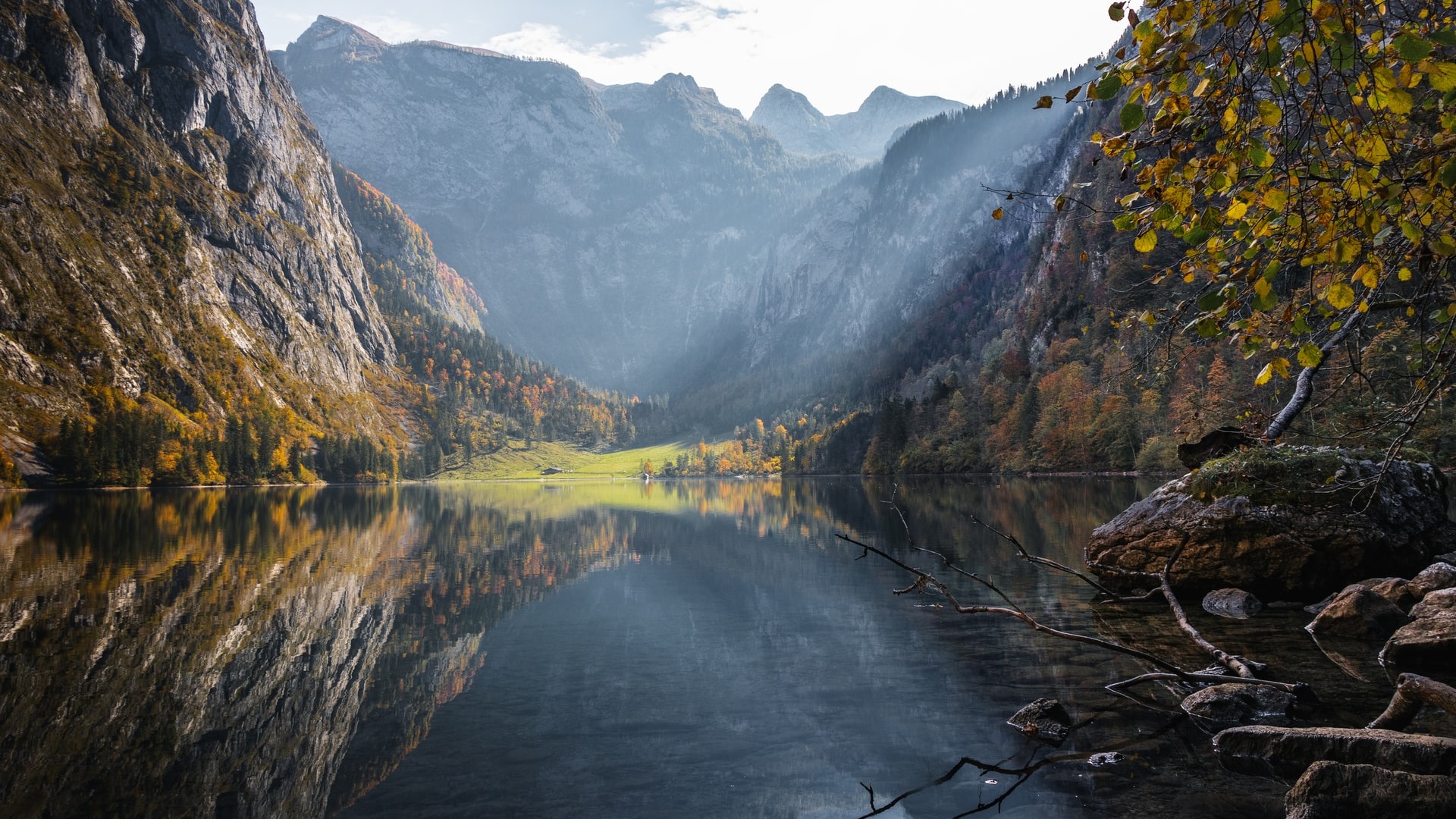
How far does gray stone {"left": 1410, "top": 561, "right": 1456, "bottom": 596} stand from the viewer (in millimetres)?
15492

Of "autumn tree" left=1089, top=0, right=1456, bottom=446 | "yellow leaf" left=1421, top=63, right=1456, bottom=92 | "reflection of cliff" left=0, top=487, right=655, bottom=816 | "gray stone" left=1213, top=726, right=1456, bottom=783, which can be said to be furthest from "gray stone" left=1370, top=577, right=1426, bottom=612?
"reflection of cliff" left=0, top=487, right=655, bottom=816

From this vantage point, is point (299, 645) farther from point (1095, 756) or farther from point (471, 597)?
point (1095, 756)

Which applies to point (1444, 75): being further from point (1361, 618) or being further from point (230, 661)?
point (230, 661)

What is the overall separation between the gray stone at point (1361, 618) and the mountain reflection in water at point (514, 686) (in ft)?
15.6

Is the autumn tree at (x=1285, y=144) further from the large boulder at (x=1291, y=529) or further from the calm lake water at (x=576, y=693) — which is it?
the large boulder at (x=1291, y=529)

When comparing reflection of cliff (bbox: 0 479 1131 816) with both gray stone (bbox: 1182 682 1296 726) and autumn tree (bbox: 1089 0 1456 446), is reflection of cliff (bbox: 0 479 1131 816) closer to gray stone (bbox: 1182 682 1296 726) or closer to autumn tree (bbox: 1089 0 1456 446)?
gray stone (bbox: 1182 682 1296 726)

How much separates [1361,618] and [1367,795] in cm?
1038

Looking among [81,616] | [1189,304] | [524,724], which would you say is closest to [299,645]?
[81,616]

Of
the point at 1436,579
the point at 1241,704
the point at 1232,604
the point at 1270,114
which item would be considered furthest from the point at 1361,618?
the point at 1270,114

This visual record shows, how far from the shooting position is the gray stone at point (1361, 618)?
1509 centimetres

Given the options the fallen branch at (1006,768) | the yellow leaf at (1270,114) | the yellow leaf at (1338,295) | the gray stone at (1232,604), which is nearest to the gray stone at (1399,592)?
the gray stone at (1232,604)

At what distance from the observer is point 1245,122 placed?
5.18 metres

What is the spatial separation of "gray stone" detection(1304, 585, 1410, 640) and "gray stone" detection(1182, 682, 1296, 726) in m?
5.93

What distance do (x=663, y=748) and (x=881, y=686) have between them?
469 cm
